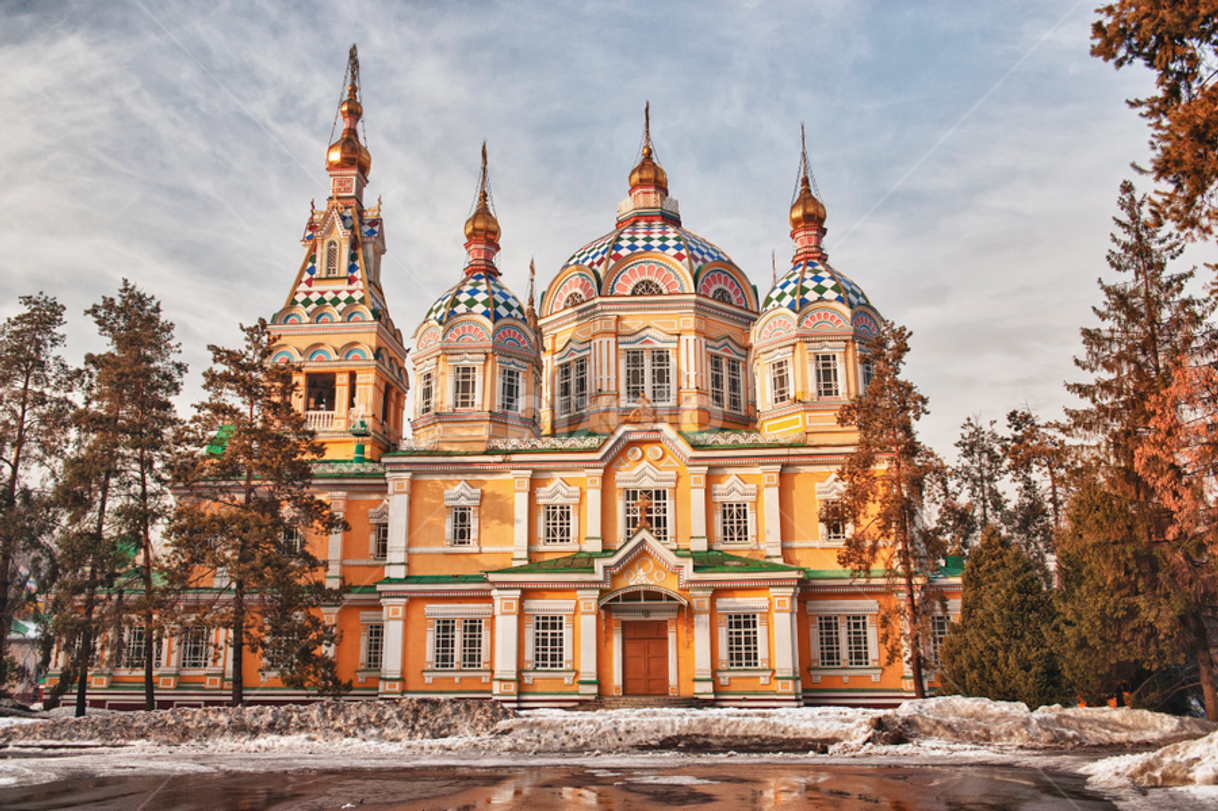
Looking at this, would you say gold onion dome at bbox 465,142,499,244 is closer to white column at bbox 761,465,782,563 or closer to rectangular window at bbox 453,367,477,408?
rectangular window at bbox 453,367,477,408

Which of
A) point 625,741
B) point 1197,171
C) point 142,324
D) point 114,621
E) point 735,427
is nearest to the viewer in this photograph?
point 1197,171

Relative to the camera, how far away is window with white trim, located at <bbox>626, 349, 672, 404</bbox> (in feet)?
104

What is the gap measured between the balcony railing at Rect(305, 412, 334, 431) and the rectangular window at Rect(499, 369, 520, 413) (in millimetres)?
6191

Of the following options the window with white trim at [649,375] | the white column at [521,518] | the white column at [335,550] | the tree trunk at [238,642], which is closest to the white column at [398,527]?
the white column at [335,550]

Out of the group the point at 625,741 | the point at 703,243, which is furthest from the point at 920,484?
the point at 703,243

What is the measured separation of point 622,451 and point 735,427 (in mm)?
5112

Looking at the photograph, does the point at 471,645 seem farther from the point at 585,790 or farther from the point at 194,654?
the point at 585,790

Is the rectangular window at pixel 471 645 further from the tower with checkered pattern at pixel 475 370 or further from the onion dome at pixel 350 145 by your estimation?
the onion dome at pixel 350 145

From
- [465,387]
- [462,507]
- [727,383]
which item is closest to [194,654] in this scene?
[462,507]

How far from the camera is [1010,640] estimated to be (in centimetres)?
2094

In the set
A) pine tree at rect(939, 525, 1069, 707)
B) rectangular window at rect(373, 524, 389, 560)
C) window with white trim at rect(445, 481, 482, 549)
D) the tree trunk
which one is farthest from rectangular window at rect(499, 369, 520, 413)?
pine tree at rect(939, 525, 1069, 707)

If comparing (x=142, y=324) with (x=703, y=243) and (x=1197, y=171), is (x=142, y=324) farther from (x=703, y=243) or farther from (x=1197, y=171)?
(x=1197, y=171)

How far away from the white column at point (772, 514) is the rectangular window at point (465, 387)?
10206 millimetres

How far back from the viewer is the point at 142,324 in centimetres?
2719
